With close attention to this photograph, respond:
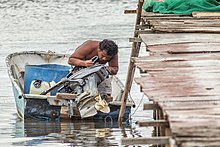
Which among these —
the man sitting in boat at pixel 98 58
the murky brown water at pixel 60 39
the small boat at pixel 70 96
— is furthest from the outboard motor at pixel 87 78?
the murky brown water at pixel 60 39

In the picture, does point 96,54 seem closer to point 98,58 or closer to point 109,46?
point 98,58

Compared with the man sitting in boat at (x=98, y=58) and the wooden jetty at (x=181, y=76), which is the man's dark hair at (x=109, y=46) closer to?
the man sitting in boat at (x=98, y=58)

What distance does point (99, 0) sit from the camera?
147ft

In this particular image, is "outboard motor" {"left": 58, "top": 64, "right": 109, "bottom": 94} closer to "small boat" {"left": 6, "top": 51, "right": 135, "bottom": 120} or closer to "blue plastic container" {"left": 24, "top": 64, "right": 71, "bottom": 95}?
"small boat" {"left": 6, "top": 51, "right": 135, "bottom": 120}

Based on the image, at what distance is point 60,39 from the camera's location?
2762cm

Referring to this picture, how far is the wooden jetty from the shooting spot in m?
6.02

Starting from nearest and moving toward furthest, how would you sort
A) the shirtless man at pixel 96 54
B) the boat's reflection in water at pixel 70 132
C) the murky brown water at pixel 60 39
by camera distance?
the boat's reflection in water at pixel 70 132 < the murky brown water at pixel 60 39 < the shirtless man at pixel 96 54

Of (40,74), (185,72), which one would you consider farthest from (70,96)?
(185,72)

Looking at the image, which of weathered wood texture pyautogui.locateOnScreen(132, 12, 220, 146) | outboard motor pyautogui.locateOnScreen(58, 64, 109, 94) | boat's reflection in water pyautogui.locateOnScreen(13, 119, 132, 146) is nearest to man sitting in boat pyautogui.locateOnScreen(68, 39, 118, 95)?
outboard motor pyautogui.locateOnScreen(58, 64, 109, 94)

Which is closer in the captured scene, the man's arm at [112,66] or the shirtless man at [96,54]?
the shirtless man at [96,54]

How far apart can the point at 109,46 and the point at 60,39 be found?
14848 millimetres

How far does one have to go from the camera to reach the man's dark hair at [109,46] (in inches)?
505

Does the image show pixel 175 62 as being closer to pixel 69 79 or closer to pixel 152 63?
pixel 152 63

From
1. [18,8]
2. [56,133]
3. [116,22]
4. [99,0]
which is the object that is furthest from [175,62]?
[99,0]
